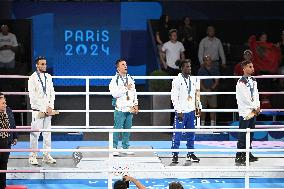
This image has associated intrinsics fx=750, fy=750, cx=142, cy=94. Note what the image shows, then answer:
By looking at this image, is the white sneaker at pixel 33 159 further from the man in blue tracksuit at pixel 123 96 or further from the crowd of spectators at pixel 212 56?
the crowd of spectators at pixel 212 56

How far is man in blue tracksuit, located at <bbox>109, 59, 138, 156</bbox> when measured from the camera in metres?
13.0

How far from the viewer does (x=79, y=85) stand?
20766 millimetres

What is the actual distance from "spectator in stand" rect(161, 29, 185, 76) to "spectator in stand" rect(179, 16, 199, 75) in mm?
930

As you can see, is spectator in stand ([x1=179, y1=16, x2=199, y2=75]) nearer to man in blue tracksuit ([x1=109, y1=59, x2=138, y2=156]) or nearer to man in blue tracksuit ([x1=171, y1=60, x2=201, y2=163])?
man in blue tracksuit ([x1=109, y1=59, x2=138, y2=156])

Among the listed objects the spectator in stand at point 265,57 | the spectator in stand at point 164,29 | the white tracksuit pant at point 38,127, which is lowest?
the white tracksuit pant at point 38,127

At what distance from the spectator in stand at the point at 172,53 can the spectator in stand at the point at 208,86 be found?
812 mm

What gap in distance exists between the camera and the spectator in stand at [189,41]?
59.5ft

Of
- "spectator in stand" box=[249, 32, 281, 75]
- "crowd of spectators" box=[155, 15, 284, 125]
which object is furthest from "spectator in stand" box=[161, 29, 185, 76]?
"spectator in stand" box=[249, 32, 281, 75]

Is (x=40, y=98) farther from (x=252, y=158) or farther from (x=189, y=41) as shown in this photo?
(x=189, y=41)

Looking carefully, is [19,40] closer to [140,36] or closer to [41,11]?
[41,11]

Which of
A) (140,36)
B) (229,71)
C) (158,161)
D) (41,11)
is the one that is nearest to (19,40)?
(41,11)

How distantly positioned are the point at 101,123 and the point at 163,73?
1906mm

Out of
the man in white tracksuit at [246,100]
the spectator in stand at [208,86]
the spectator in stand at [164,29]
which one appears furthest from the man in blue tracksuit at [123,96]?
the spectator in stand at [164,29]

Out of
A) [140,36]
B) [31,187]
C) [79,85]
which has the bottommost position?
[31,187]
